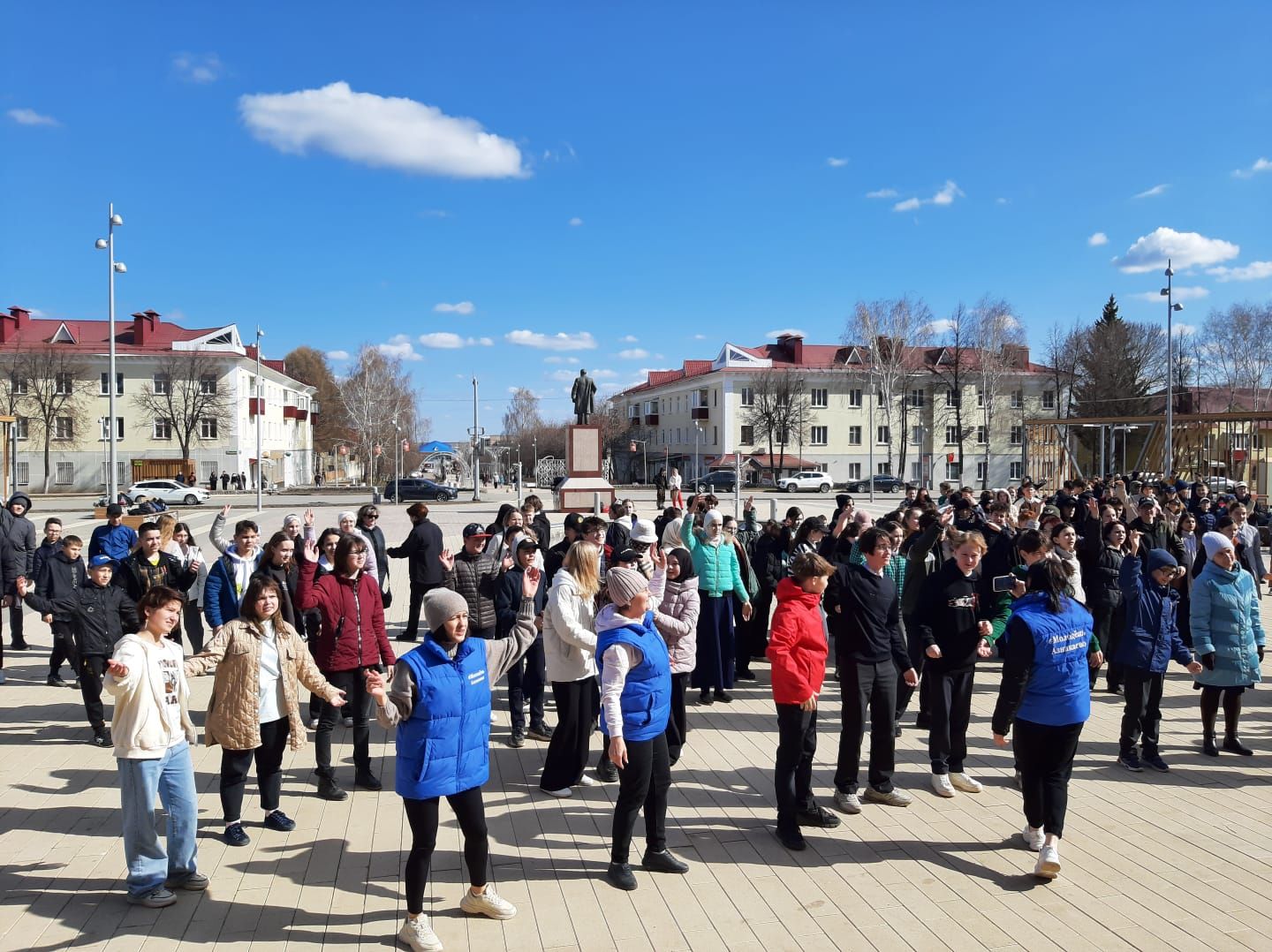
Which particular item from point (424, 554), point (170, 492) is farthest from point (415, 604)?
point (170, 492)

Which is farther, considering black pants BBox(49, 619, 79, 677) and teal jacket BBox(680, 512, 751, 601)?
black pants BBox(49, 619, 79, 677)

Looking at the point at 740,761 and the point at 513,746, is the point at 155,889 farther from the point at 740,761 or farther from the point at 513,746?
the point at 740,761

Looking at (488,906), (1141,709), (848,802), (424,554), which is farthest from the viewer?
(424,554)

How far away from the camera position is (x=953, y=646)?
5766 millimetres

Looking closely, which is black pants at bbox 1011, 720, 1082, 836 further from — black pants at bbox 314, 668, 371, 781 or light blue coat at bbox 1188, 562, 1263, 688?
black pants at bbox 314, 668, 371, 781

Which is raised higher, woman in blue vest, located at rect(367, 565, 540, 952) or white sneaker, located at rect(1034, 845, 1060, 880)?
woman in blue vest, located at rect(367, 565, 540, 952)

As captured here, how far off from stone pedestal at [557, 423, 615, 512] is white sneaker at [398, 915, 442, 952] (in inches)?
731

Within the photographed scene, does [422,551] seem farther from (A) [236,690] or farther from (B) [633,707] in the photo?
(B) [633,707]

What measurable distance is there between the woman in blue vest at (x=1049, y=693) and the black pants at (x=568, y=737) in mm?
2591

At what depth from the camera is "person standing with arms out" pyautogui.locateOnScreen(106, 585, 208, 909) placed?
4.20m

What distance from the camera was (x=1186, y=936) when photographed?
402 centimetres

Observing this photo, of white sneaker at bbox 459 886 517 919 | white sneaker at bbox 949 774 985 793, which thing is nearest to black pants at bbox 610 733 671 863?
white sneaker at bbox 459 886 517 919

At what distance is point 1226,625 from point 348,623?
6084 mm

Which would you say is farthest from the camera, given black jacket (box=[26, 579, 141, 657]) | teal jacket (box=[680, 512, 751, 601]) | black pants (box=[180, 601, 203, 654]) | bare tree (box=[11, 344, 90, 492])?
bare tree (box=[11, 344, 90, 492])
